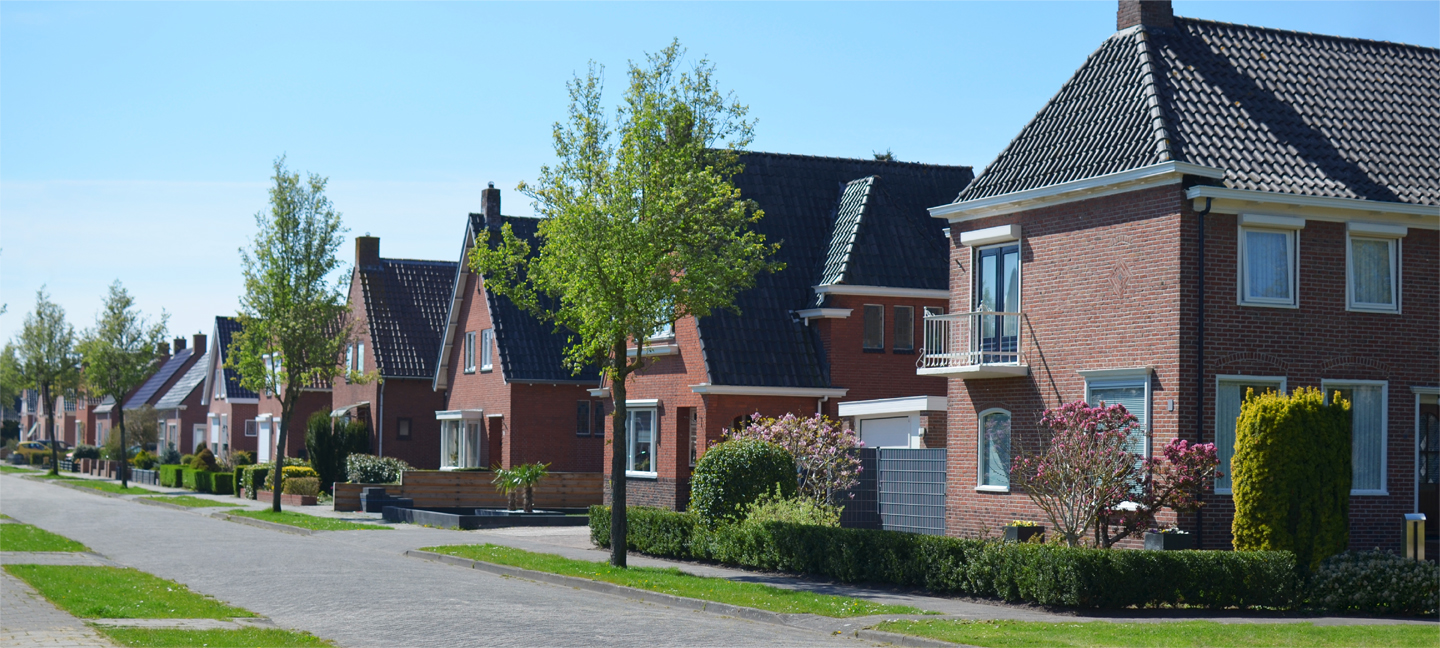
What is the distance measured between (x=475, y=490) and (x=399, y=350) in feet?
41.9

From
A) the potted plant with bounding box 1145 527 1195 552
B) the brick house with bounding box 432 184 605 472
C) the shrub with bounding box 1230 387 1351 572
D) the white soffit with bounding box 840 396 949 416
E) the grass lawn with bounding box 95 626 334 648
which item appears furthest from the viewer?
the brick house with bounding box 432 184 605 472

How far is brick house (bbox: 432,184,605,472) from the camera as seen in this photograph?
44.2m

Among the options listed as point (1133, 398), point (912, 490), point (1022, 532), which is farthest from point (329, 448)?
point (1133, 398)

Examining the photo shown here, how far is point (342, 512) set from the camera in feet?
136

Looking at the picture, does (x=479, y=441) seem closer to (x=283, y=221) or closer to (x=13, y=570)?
(x=283, y=221)

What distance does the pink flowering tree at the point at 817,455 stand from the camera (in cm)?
2714

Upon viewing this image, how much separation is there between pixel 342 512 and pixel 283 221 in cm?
879

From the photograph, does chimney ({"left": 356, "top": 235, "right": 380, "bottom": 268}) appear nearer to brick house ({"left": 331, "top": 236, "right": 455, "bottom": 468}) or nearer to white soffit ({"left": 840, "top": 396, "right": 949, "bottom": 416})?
brick house ({"left": 331, "top": 236, "right": 455, "bottom": 468})

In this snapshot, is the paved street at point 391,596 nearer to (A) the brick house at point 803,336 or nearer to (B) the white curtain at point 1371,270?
(A) the brick house at point 803,336

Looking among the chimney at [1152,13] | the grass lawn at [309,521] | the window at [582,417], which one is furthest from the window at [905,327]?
the window at [582,417]

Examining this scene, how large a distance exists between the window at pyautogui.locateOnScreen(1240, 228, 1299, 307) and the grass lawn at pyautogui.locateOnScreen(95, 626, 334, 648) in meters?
15.4

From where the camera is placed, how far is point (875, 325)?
34156 mm

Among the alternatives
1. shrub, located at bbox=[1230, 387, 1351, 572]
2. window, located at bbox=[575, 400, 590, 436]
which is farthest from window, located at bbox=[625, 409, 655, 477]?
shrub, located at bbox=[1230, 387, 1351, 572]

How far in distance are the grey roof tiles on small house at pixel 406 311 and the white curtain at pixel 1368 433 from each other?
3435cm
